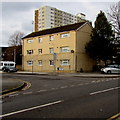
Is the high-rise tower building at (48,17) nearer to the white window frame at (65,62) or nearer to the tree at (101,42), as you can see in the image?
the tree at (101,42)

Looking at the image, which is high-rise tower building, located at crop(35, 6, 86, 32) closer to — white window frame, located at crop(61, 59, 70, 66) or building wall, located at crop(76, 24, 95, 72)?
building wall, located at crop(76, 24, 95, 72)

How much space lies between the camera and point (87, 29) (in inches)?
1499

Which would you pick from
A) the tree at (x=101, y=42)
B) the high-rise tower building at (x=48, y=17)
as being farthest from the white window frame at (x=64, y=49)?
the high-rise tower building at (x=48, y=17)

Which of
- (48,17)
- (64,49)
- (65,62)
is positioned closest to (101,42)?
(64,49)

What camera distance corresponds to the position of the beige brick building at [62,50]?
1378 inches

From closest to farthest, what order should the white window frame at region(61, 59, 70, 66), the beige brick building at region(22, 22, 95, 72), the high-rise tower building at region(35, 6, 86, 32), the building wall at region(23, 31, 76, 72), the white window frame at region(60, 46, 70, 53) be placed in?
the beige brick building at region(22, 22, 95, 72)
the building wall at region(23, 31, 76, 72)
the white window frame at region(61, 59, 70, 66)
the white window frame at region(60, 46, 70, 53)
the high-rise tower building at region(35, 6, 86, 32)

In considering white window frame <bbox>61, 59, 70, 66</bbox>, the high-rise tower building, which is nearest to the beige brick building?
white window frame <bbox>61, 59, 70, 66</bbox>

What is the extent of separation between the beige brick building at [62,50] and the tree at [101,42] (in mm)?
2045

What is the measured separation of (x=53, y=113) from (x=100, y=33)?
3198 cm

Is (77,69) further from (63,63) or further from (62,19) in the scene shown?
(62,19)

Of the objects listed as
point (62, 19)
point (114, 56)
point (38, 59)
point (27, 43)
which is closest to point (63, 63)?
point (38, 59)

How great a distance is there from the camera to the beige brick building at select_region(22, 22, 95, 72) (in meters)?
35.0

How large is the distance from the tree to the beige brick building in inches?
80.5

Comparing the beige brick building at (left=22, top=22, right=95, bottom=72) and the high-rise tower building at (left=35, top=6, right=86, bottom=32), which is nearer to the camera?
the beige brick building at (left=22, top=22, right=95, bottom=72)
